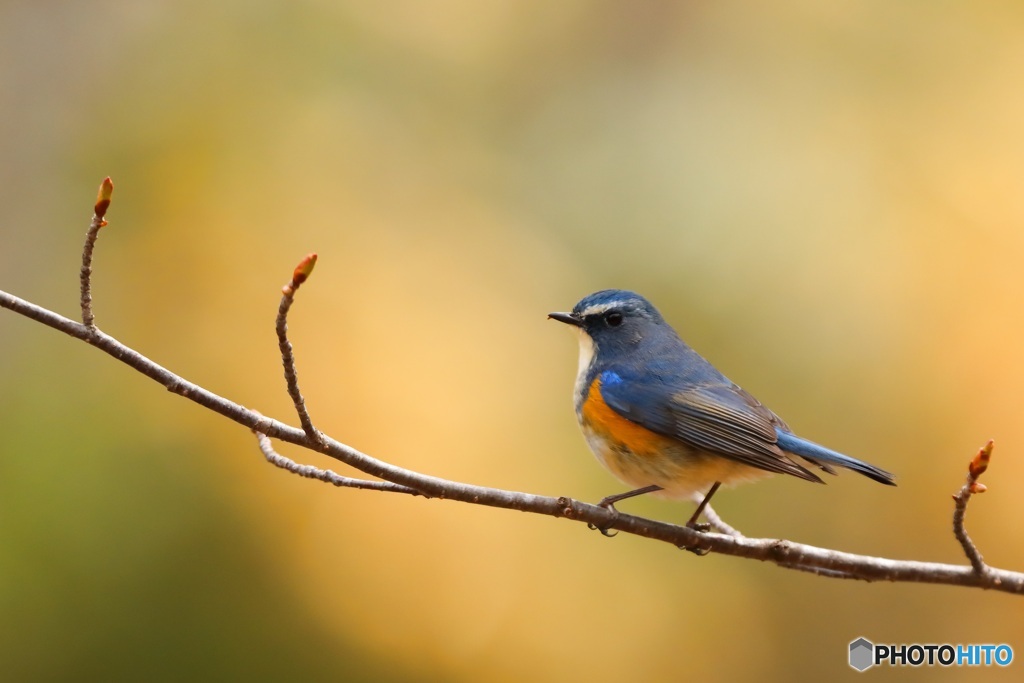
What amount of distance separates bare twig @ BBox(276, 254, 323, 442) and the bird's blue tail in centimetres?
162

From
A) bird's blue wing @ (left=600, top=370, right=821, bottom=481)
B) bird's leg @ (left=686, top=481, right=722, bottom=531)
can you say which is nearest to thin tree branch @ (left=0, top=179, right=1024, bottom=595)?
bird's leg @ (left=686, top=481, right=722, bottom=531)

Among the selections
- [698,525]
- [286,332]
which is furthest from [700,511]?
[286,332]

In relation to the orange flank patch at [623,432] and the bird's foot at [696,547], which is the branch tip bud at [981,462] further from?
the orange flank patch at [623,432]

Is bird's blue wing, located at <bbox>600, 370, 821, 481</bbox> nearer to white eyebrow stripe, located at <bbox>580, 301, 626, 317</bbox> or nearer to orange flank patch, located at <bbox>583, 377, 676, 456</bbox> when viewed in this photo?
orange flank patch, located at <bbox>583, 377, 676, 456</bbox>

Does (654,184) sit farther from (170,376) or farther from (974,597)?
(170,376)

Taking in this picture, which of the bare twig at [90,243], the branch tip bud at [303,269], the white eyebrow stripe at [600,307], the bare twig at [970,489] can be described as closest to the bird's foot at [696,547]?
the bare twig at [970,489]

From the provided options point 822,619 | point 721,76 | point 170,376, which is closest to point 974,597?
point 822,619

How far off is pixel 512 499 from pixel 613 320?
127cm

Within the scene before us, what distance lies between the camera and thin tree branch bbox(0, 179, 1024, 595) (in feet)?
6.91

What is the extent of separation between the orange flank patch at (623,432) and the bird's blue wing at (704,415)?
20mm

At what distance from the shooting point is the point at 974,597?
4.62 metres

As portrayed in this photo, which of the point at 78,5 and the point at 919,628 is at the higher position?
the point at 78,5

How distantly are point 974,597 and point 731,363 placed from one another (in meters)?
1.57

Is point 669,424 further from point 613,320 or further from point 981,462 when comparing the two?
point 981,462
